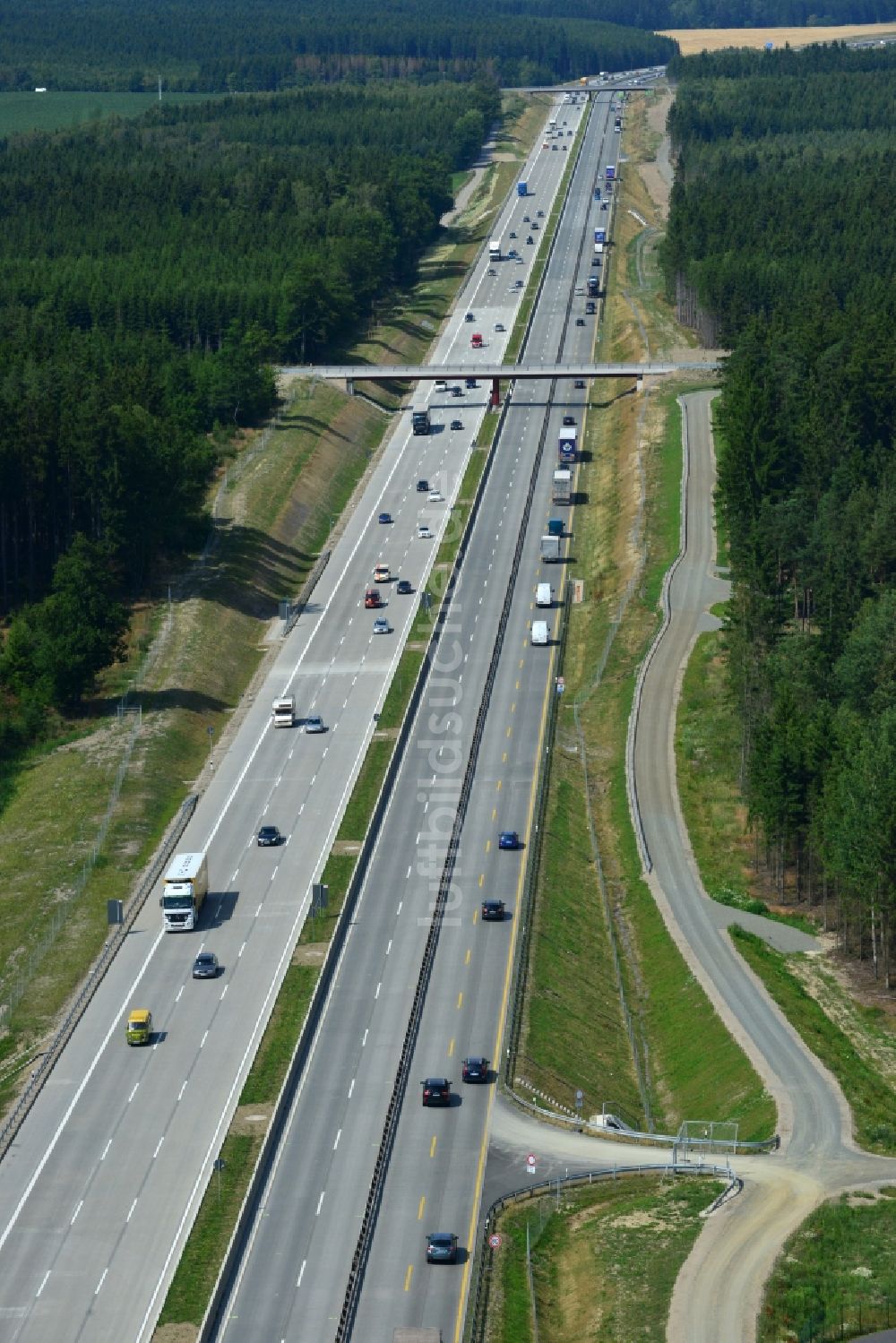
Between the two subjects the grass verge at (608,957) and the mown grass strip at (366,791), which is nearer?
the grass verge at (608,957)

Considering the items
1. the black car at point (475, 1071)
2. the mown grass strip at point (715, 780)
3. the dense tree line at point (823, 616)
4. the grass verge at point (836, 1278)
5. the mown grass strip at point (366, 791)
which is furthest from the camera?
the mown grass strip at point (366, 791)

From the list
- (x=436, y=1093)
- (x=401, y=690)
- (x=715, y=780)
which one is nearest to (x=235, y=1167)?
(x=436, y=1093)

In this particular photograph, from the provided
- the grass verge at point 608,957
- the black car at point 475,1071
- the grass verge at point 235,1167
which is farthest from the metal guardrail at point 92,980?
the grass verge at point 608,957

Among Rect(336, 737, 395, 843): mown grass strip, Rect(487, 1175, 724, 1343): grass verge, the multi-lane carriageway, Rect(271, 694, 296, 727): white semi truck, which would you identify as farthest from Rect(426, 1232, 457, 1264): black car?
Rect(271, 694, 296, 727): white semi truck

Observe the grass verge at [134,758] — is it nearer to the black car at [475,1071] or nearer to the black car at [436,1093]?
the black car at [436,1093]

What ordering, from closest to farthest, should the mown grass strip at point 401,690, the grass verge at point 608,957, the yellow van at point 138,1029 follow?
1. the grass verge at point 608,957
2. the yellow van at point 138,1029
3. the mown grass strip at point 401,690

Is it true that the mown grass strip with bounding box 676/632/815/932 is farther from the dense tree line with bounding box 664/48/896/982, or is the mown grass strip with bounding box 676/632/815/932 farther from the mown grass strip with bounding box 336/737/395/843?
the mown grass strip with bounding box 336/737/395/843

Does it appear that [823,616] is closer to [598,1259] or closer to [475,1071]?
[475,1071]
